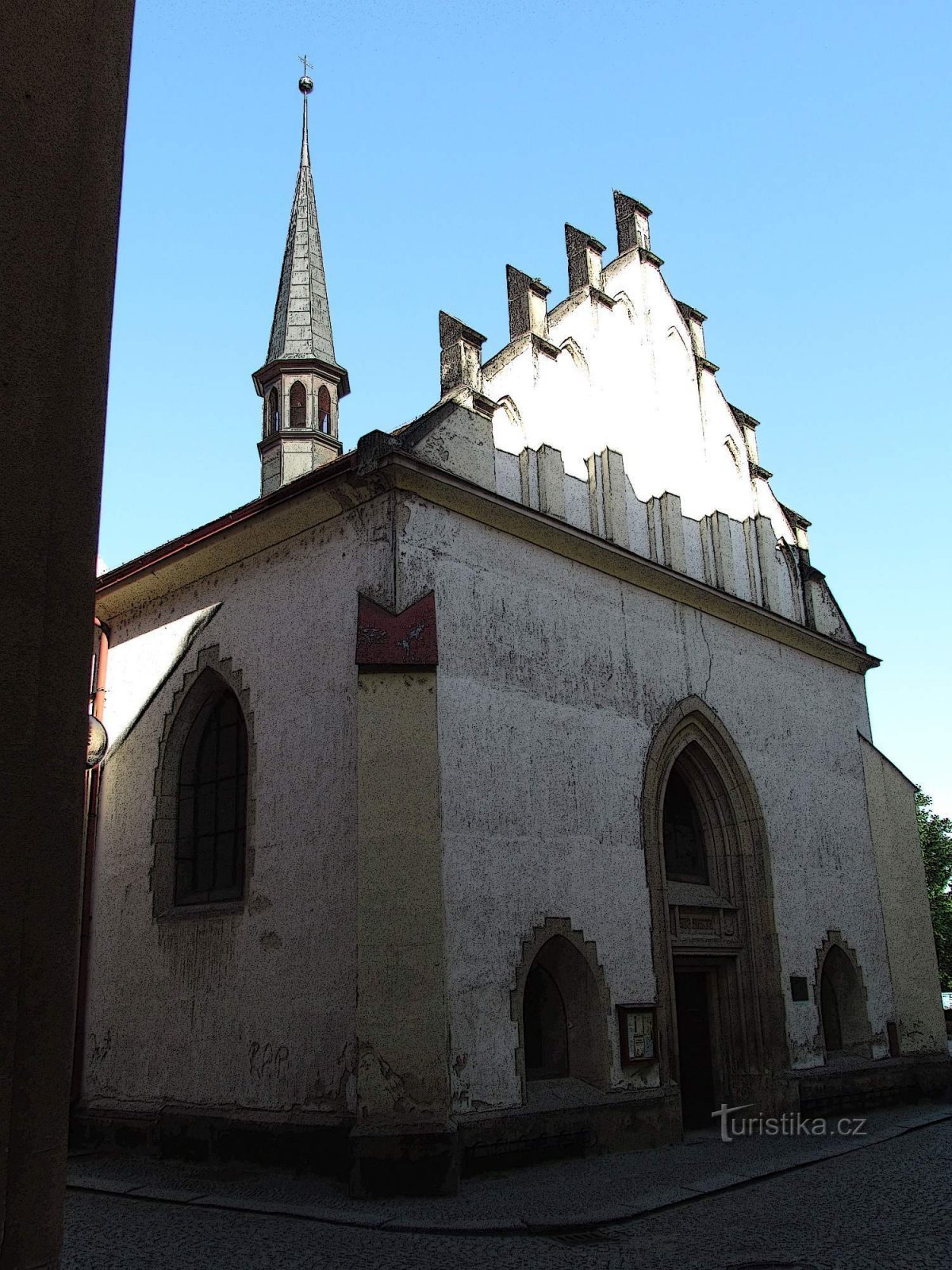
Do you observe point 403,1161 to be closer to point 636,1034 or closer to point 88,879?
point 636,1034

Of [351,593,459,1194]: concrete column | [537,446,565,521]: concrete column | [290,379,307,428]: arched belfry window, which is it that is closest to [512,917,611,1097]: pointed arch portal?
[351,593,459,1194]: concrete column

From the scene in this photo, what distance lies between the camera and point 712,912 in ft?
43.9

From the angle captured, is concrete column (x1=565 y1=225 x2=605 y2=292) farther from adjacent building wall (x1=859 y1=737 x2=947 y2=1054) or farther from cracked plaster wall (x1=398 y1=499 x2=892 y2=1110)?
adjacent building wall (x1=859 y1=737 x2=947 y2=1054)

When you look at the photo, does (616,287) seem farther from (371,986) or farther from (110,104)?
→ (110,104)

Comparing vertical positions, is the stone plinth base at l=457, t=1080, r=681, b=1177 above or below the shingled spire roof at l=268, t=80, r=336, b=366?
below

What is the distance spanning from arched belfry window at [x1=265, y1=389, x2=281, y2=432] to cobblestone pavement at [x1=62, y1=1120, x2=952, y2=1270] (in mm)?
17036

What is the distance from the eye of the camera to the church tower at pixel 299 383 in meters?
22.7

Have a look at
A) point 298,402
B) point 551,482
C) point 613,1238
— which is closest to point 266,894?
point 613,1238

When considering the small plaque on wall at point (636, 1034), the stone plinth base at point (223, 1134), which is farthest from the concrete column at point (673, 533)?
the stone plinth base at point (223, 1134)

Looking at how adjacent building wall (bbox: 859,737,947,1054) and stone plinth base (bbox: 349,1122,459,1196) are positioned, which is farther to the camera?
adjacent building wall (bbox: 859,737,947,1054)

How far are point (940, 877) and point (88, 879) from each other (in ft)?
108

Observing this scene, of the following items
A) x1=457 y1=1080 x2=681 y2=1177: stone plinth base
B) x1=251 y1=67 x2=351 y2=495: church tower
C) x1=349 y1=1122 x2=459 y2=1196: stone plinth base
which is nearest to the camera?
x1=349 y1=1122 x2=459 y2=1196: stone plinth base

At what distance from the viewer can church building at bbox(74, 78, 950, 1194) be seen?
9.86m

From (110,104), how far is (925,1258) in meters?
7.63
